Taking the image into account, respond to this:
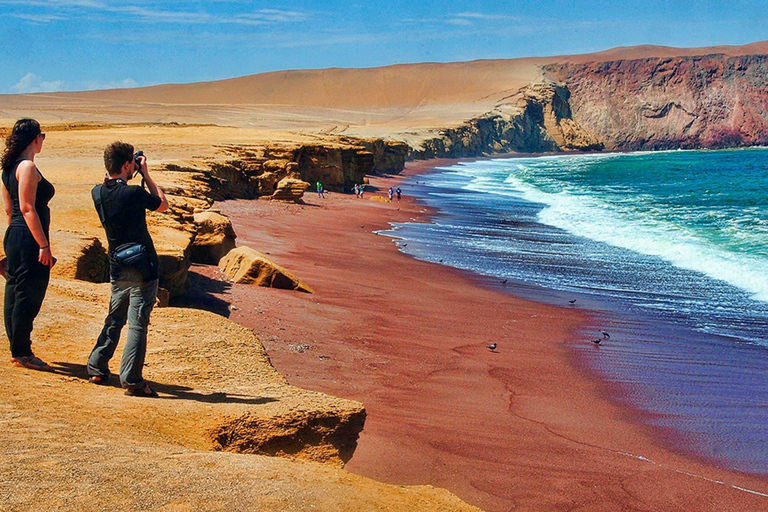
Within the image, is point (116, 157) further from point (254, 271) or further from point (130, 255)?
point (254, 271)

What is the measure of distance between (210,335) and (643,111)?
126 m

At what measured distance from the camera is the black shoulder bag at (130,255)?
4.77 metres

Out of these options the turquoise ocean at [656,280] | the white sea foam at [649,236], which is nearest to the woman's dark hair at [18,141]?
the turquoise ocean at [656,280]

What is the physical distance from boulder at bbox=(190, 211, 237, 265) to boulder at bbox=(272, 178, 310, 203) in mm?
12885

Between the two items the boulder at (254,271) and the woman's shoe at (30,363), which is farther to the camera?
the boulder at (254,271)

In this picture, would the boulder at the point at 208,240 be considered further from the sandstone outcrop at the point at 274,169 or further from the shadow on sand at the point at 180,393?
the shadow on sand at the point at 180,393

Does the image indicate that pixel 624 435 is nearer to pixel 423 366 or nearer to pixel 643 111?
pixel 423 366

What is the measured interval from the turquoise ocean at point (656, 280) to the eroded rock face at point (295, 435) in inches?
147

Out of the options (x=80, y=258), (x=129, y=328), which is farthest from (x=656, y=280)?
(x=129, y=328)

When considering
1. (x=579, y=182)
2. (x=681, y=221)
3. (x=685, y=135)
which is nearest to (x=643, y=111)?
(x=685, y=135)

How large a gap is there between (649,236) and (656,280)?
6.52 metres

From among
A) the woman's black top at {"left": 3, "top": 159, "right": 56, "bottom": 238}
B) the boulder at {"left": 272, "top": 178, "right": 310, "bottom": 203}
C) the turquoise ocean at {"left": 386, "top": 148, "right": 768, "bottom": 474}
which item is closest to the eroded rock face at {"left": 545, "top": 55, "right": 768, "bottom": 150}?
the turquoise ocean at {"left": 386, "top": 148, "right": 768, "bottom": 474}

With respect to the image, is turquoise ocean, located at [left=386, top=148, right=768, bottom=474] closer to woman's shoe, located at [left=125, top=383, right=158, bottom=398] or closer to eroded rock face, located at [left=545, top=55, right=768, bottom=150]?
woman's shoe, located at [left=125, top=383, right=158, bottom=398]

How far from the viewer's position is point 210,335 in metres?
5.97
